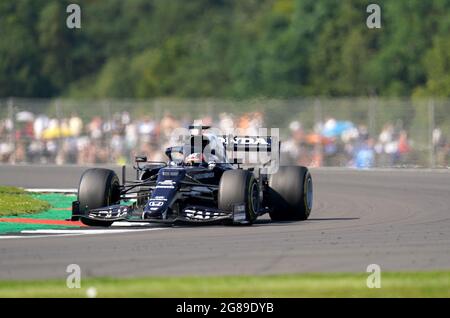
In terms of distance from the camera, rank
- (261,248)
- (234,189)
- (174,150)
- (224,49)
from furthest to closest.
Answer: (224,49) < (174,150) < (234,189) < (261,248)

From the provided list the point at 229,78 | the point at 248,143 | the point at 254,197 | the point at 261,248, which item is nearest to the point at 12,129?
the point at 248,143

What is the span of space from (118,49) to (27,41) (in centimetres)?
931

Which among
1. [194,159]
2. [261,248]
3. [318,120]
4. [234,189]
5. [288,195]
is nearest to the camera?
[261,248]

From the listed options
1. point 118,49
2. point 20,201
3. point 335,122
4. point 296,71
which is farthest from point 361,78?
point 20,201

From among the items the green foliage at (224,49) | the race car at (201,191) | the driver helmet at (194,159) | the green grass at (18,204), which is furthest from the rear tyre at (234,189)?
the green foliage at (224,49)

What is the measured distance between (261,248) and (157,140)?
69.9 ft

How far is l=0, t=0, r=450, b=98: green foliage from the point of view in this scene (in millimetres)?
52125

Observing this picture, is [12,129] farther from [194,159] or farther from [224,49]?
[224,49]

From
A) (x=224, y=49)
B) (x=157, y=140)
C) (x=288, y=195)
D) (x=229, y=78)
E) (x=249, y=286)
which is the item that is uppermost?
(x=224, y=49)

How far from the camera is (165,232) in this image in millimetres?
16406

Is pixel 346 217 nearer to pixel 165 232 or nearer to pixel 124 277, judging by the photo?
pixel 165 232

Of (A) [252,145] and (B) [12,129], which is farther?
(B) [12,129]

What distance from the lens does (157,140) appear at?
3547 cm

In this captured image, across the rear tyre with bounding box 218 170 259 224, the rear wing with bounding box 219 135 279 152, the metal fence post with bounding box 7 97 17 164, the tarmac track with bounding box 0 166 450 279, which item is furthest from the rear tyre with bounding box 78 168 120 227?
the metal fence post with bounding box 7 97 17 164
